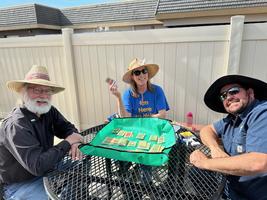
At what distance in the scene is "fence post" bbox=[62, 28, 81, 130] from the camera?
3.65 meters

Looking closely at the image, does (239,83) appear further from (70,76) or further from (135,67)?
(70,76)

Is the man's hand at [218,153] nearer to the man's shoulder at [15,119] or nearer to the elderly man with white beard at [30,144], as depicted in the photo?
the elderly man with white beard at [30,144]

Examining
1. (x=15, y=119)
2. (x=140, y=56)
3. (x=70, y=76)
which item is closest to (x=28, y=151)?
(x=15, y=119)

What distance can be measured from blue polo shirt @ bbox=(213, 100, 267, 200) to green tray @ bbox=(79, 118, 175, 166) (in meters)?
0.43

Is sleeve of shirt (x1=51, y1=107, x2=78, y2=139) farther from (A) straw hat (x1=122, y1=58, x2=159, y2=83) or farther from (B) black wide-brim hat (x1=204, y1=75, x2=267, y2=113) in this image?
(B) black wide-brim hat (x1=204, y1=75, x2=267, y2=113)

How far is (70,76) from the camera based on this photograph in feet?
12.6

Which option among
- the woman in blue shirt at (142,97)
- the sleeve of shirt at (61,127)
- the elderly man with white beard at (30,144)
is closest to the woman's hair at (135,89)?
the woman in blue shirt at (142,97)

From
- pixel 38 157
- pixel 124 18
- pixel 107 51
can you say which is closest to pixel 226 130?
→ pixel 38 157

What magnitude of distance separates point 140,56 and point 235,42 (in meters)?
1.40

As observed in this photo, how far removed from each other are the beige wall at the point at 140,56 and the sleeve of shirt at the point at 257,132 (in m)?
2.05

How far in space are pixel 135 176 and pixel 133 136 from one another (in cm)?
37

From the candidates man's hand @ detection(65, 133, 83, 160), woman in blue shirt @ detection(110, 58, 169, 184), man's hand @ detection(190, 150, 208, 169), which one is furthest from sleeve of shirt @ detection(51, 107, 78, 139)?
man's hand @ detection(190, 150, 208, 169)

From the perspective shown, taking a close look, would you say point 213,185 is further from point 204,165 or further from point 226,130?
point 226,130

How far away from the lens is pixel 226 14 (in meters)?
6.77
